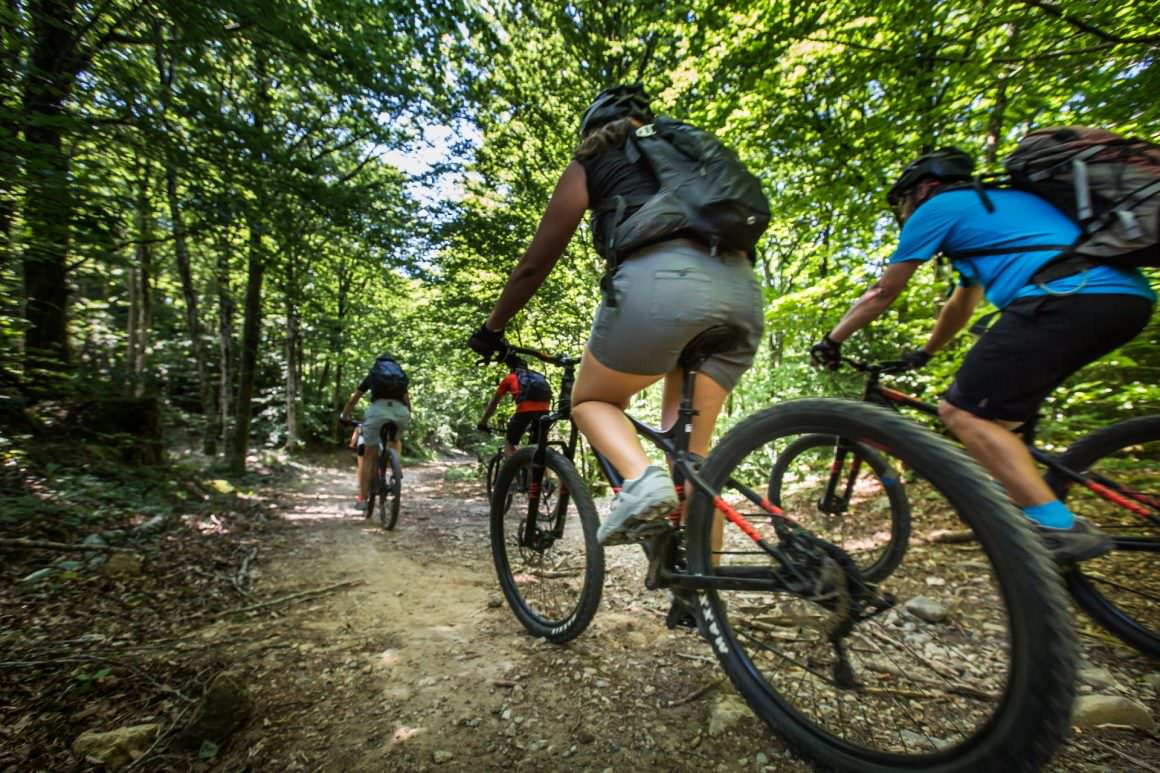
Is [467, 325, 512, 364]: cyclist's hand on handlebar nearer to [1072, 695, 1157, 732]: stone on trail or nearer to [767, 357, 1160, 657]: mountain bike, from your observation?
[767, 357, 1160, 657]: mountain bike

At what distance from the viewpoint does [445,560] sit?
4656 millimetres

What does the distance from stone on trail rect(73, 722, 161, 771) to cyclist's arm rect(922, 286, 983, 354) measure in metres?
3.81

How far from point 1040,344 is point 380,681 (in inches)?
116

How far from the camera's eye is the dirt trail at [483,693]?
63.1 inches

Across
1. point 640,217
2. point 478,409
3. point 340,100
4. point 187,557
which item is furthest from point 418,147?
point 640,217

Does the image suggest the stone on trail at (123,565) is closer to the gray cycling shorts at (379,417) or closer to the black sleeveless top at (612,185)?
the gray cycling shorts at (379,417)

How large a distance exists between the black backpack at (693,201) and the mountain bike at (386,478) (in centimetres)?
538

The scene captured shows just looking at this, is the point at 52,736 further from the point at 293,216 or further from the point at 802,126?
the point at 802,126

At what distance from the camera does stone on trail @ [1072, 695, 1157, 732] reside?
5.09 feet

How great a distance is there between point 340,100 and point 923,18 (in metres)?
5.89

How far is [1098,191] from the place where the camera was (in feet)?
5.51

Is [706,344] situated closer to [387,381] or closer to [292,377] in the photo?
[387,381]

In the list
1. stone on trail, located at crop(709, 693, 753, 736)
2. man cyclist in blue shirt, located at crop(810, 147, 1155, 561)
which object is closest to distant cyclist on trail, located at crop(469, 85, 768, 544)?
stone on trail, located at crop(709, 693, 753, 736)

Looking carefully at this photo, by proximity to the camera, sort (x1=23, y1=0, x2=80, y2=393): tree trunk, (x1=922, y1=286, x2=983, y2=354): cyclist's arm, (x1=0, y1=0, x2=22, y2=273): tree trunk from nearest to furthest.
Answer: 1. (x1=922, y1=286, x2=983, y2=354): cyclist's arm
2. (x1=0, y1=0, x2=22, y2=273): tree trunk
3. (x1=23, y1=0, x2=80, y2=393): tree trunk
